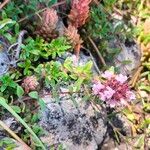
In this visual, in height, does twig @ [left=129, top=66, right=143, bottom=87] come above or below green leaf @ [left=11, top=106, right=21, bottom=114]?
below

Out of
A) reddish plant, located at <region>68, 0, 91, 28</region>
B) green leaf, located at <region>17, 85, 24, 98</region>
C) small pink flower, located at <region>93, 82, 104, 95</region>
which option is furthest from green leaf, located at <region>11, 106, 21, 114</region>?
reddish plant, located at <region>68, 0, 91, 28</region>

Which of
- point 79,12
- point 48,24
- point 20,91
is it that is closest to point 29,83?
point 20,91

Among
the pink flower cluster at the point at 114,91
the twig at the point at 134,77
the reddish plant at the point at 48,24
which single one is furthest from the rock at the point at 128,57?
the pink flower cluster at the point at 114,91

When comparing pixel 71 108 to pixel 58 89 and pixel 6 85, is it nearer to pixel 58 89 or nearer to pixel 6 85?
pixel 58 89

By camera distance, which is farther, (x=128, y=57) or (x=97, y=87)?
(x=128, y=57)

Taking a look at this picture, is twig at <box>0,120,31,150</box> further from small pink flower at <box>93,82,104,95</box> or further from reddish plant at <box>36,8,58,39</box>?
reddish plant at <box>36,8,58,39</box>

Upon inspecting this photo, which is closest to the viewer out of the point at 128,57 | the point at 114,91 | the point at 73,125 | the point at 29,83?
the point at 114,91

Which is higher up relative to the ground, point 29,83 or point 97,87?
point 29,83

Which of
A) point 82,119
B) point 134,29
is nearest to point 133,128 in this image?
point 82,119

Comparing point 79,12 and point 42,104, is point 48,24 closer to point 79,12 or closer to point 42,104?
point 79,12

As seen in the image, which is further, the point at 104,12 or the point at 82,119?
the point at 104,12

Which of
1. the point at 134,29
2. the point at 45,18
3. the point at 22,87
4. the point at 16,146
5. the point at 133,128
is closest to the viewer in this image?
the point at 16,146
